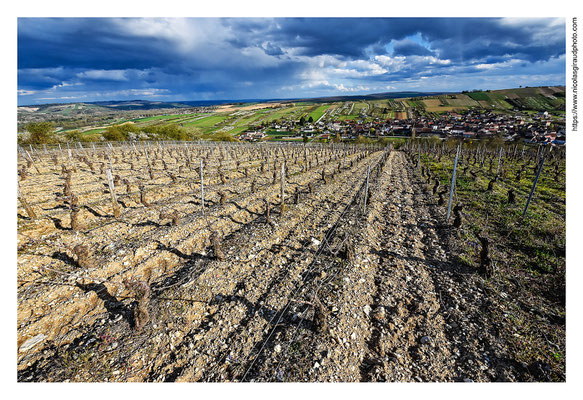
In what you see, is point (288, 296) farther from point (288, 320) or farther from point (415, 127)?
point (415, 127)

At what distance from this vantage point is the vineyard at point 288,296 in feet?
13.9

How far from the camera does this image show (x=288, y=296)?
5.84 metres

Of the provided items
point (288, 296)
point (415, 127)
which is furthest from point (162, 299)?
point (415, 127)

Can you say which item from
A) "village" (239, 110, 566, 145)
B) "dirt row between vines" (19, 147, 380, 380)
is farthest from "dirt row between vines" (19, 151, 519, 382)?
"village" (239, 110, 566, 145)

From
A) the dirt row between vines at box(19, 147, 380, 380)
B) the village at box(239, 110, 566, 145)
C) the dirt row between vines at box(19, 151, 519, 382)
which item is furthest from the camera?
the village at box(239, 110, 566, 145)

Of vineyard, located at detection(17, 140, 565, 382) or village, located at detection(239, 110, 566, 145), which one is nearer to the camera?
vineyard, located at detection(17, 140, 565, 382)

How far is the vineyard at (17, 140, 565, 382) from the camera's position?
4223mm

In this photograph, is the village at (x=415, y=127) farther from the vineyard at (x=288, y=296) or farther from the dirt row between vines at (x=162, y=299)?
the dirt row between vines at (x=162, y=299)

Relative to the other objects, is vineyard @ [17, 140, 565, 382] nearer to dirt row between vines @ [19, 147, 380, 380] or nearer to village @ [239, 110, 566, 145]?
dirt row between vines @ [19, 147, 380, 380]

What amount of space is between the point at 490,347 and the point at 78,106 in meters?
237

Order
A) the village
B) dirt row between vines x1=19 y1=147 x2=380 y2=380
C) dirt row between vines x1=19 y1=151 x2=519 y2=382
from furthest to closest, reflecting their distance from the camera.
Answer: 1. the village
2. dirt row between vines x1=19 y1=147 x2=380 y2=380
3. dirt row between vines x1=19 y1=151 x2=519 y2=382

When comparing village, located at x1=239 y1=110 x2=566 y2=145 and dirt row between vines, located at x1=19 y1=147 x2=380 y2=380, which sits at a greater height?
village, located at x1=239 y1=110 x2=566 y2=145

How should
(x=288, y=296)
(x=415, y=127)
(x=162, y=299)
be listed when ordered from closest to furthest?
(x=162, y=299) → (x=288, y=296) → (x=415, y=127)

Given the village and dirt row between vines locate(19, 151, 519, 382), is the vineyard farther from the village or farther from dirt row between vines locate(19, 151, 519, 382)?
the village
